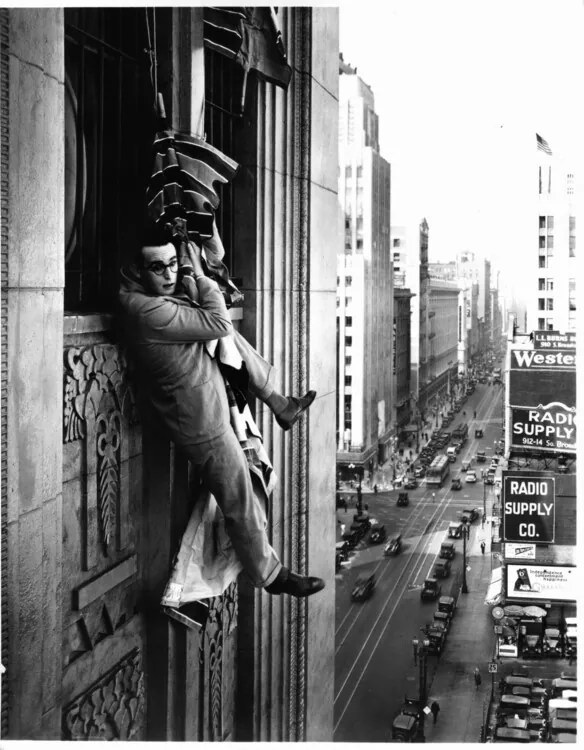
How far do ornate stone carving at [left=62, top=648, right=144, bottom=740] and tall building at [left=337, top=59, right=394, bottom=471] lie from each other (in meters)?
4.89

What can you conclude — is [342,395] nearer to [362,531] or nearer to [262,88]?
[362,531]

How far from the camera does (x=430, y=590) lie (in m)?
10.5

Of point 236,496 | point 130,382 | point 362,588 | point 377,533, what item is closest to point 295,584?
point 236,496

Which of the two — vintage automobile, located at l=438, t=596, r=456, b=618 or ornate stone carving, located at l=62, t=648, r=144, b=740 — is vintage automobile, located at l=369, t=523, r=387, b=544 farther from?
ornate stone carving, located at l=62, t=648, r=144, b=740

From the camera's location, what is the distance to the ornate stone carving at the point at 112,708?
530cm

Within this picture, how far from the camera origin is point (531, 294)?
32.2 feet

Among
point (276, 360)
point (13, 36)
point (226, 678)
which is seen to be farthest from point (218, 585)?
point (13, 36)

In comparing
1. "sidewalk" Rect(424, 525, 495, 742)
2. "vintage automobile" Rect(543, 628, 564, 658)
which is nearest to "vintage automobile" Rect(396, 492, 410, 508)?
"sidewalk" Rect(424, 525, 495, 742)

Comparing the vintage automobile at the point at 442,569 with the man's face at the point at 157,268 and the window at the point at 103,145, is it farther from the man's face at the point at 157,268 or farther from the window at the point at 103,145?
the window at the point at 103,145

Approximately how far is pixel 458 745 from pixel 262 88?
17.3 feet

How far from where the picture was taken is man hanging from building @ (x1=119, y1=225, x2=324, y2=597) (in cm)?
560

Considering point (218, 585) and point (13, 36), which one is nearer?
point (13, 36)

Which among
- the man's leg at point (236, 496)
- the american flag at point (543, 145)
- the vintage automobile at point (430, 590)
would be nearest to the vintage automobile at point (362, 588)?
the vintage automobile at point (430, 590)

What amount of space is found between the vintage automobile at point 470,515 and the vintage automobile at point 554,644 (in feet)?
5.67
